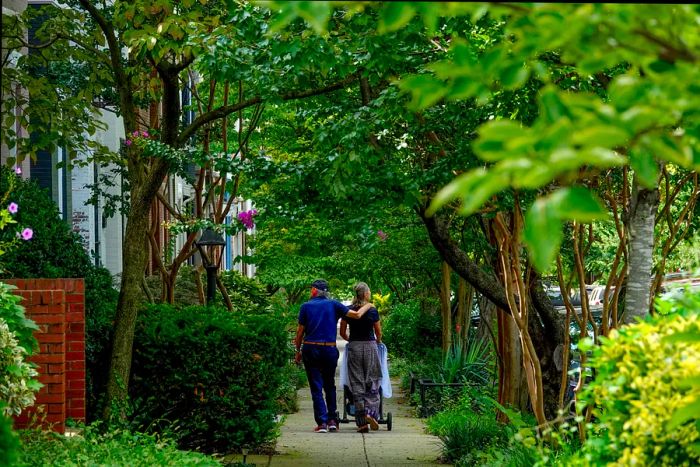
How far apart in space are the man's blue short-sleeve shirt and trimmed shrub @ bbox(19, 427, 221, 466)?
17.0ft

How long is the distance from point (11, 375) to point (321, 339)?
735cm

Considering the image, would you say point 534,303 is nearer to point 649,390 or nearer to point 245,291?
point 649,390

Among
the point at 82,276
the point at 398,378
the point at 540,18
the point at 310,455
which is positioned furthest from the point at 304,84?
the point at 398,378

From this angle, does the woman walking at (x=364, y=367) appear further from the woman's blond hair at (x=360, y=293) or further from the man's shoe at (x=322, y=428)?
the man's shoe at (x=322, y=428)

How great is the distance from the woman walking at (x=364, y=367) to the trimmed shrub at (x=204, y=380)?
323 cm

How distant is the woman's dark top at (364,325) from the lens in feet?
48.1

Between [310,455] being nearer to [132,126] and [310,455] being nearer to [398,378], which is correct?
[132,126]

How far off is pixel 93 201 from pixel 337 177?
9.73 meters

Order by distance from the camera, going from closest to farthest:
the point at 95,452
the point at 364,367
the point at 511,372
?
the point at 95,452 < the point at 511,372 < the point at 364,367

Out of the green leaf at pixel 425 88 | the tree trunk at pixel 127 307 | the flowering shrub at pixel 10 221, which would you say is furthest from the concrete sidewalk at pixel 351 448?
the green leaf at pixel 425 88

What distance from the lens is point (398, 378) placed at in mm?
26844

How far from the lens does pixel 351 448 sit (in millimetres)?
12977

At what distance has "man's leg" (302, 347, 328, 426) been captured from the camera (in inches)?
567

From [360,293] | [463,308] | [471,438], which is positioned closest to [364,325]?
[360,293]
